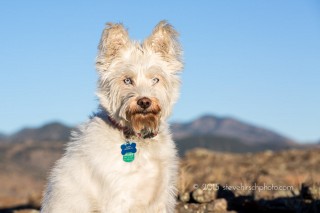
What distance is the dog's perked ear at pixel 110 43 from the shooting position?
27.0 feet

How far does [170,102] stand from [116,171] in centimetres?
116

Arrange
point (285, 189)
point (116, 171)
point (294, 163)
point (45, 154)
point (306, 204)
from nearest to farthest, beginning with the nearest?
point (116, 171) < point (306, 204) < point (285, 189) < point (294, 163) < point (45, 154)

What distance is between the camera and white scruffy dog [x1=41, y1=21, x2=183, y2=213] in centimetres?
771

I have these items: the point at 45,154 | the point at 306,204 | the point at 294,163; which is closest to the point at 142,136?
the point at 306,204

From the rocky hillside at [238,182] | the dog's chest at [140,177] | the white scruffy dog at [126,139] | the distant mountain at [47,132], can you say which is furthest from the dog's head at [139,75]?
the distant mountain at [47,132]

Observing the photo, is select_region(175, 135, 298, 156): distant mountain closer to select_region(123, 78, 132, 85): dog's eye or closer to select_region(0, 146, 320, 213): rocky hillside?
select_region(0, 146, 320, 213): rocky hillside

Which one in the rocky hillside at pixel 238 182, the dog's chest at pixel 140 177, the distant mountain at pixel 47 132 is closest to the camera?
the dog's chest at pixel 140 177

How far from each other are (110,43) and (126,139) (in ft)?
4.00

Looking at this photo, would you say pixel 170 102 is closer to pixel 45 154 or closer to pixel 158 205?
pixel 158 205

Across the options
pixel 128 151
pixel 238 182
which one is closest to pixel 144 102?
pixel 128 151

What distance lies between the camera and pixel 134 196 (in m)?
7.66

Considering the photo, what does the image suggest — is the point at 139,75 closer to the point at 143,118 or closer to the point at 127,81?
the point at 127,81

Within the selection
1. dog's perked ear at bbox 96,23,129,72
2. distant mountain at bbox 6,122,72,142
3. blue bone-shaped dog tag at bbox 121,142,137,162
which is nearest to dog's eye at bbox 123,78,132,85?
dog's perked ear at bbox 96,23,129,72

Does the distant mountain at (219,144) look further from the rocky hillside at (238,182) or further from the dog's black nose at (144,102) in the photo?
the dog's black nose at (144,102)
